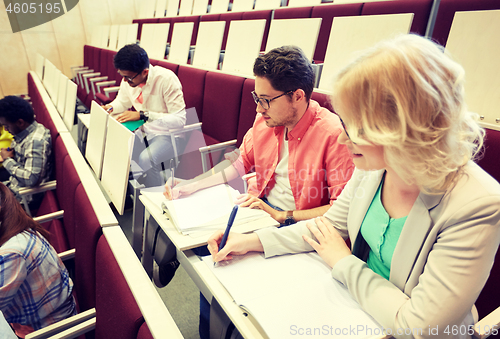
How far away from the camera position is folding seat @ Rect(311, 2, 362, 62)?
180cm

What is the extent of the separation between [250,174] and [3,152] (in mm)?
1350

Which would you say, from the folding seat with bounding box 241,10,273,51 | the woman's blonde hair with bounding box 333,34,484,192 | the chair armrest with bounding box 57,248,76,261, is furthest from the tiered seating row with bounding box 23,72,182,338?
the folding seat with bounding box 241,10,273,51

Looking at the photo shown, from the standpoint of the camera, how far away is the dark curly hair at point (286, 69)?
0.80 m

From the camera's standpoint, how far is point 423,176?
0.39 meters

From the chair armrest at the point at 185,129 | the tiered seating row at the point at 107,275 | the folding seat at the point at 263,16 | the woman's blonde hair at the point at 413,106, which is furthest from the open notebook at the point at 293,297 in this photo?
the folding seat at the point at 263,16

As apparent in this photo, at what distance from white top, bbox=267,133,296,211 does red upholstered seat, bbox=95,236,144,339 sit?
0.52 meters

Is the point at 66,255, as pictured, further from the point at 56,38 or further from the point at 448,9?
the point at 56,38

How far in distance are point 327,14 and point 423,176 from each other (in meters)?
1.91

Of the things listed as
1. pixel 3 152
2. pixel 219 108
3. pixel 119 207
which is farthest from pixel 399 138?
pixel 3 152

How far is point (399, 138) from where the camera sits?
36 centimetres

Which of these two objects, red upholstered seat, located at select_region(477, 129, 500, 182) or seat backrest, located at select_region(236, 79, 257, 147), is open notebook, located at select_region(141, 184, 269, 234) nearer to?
red upholstered seat, located at select_region(477, 129, 500, 182)

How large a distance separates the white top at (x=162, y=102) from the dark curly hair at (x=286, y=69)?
0.95 metres

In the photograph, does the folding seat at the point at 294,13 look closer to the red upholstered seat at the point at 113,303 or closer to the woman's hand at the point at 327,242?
the woman's hand at the point at 327,242

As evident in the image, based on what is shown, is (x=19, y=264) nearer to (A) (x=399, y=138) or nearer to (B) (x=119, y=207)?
(B) (x=119, y=207)
